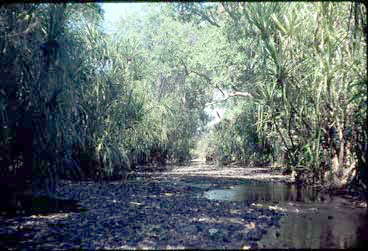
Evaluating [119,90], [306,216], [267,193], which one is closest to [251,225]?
[306,216]

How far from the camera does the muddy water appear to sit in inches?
182

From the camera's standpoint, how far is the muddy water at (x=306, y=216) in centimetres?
461

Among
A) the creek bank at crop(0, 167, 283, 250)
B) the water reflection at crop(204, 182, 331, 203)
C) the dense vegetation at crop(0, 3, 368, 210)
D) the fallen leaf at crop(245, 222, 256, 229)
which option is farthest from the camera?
the water reflection at crop(204, 182, 331, 203)

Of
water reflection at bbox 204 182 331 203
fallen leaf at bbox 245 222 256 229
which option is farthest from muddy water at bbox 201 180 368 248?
fallen leaf at bbox 245 222 256 229

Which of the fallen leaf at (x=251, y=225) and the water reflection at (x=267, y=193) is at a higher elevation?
the water reflection at (x=267, y=193)

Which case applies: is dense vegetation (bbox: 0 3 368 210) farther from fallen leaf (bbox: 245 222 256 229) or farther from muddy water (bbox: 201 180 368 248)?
fallen leaf (bbox: 245 222 256 229)

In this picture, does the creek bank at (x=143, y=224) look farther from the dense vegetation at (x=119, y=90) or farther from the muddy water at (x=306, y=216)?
the dense vegetation at (x=119, y=90)

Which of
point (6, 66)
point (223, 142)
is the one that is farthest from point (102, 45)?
point (223, 142)

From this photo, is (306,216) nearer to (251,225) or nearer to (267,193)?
(251,225)

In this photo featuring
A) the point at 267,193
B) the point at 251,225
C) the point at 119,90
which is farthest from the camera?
the point at 119,90

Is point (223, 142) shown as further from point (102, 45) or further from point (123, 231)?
point (123, 231)


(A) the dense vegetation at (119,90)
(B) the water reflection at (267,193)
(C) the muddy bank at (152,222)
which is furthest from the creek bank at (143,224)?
(A) the dense vegetation at (119,90)

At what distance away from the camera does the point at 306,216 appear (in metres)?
6.34

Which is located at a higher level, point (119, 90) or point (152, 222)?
point (119, 90)
